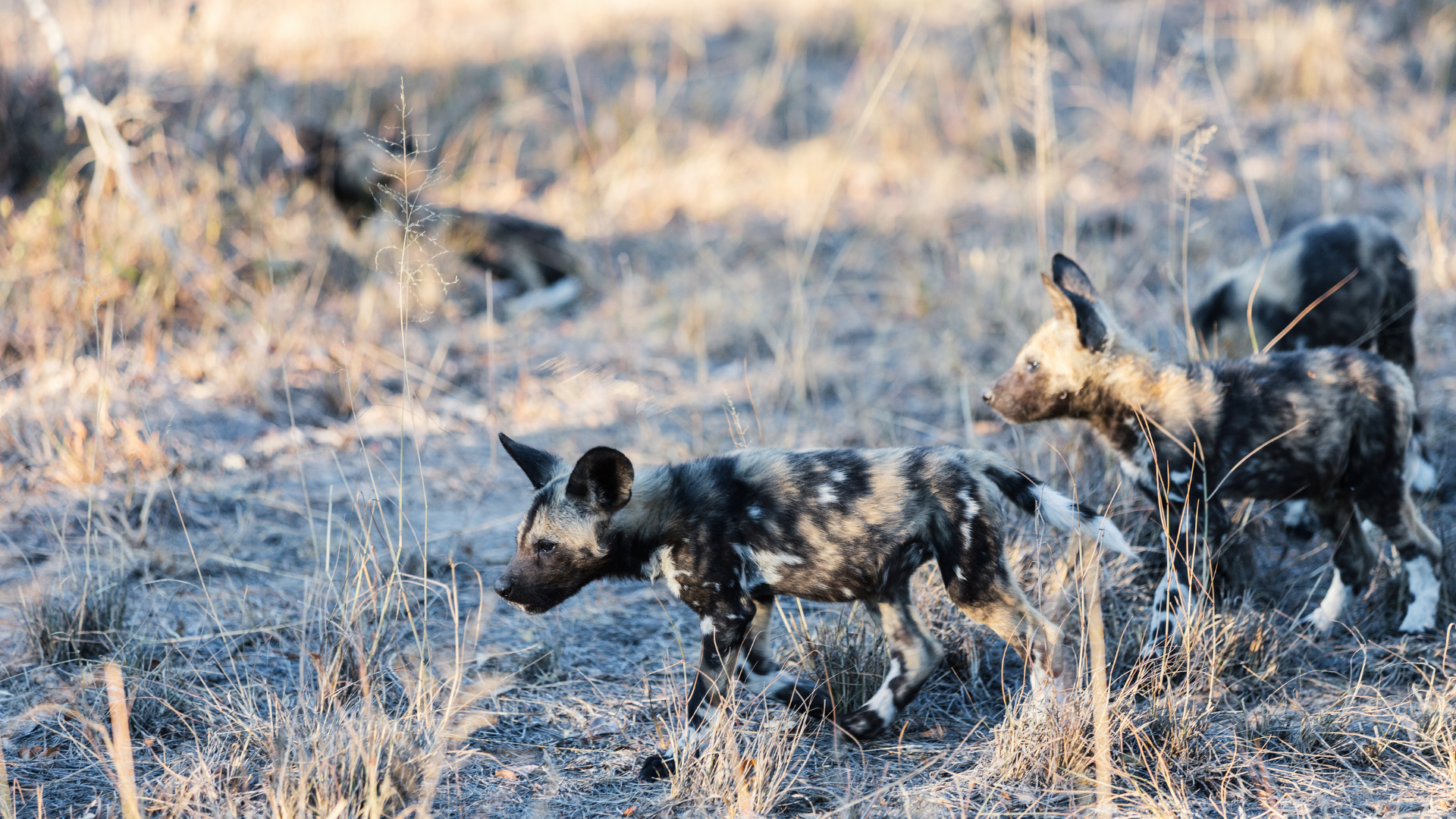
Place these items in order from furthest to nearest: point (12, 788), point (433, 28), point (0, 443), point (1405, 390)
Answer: point (433, 28), point (0, 443), point (1405, 390), point (12, 788)

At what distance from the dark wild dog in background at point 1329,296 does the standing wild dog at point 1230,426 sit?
3.44ft

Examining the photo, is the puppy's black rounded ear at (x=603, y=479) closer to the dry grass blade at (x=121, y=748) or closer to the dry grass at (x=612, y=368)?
the dry grass at (x=612, y=368)

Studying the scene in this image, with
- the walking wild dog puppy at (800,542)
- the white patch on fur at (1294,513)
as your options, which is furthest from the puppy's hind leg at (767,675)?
the white patch on fur at (1294,513)

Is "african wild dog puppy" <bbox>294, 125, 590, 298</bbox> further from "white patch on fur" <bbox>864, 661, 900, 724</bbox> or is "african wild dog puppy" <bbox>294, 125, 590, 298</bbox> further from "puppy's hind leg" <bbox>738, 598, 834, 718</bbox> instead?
"white patch on fur" <bbox>864, 661, 900, 724</bbox>

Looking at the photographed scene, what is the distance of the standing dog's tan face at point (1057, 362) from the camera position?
3.94 metres

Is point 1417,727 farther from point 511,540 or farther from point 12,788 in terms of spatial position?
point 12,788

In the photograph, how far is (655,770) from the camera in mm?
3059

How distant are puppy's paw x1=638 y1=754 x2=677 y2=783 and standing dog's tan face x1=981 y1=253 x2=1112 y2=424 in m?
1.81

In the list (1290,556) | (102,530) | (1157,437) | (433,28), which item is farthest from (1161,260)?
(433,28)

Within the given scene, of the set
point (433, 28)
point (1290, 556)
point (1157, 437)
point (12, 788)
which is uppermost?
point (433, 28)

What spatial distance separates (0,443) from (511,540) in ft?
7.70

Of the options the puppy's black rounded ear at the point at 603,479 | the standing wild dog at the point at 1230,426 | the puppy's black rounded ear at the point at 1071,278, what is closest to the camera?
the puppy's black rounded ear at the point at 603,479

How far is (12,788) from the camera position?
2934mm

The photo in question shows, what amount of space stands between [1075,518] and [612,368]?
395cm
